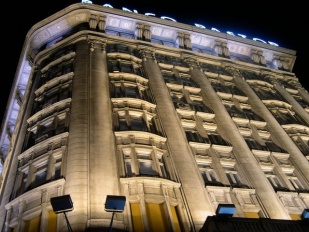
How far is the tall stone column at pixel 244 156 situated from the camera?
24.9 metres

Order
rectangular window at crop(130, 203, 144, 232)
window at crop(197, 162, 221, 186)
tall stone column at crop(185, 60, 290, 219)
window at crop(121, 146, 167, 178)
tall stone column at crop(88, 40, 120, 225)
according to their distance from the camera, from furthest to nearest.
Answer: window at crop(197, 162, 221, 186) → tall stone column at crop(185, 60, 290, 219) → window at crop(121, 146, 167, 178) → tall stone column at crop(88, 40, 120, 225) → rectangular window at crop(130, 203, 144, 232)

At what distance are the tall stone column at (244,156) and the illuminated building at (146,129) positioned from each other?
0.10 meters

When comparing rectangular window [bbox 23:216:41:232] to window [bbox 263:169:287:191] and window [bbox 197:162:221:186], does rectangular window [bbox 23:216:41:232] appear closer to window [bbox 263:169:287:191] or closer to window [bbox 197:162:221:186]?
window [bbox 197:162:221:186]

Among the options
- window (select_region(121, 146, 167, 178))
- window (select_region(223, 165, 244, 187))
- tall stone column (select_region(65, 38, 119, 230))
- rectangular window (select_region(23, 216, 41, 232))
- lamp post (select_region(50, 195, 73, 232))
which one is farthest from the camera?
window (select_region(223, 165, 244, 187))

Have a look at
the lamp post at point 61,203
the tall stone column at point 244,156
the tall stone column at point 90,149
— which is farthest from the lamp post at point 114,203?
the tall stone column at point 244,156

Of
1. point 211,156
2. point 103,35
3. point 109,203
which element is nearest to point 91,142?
point 109,203

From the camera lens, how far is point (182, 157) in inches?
1022

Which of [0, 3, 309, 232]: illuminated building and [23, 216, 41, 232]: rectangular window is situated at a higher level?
[0, 3, 309, 232]: illuminated building

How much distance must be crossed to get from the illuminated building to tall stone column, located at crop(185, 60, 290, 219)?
10cm

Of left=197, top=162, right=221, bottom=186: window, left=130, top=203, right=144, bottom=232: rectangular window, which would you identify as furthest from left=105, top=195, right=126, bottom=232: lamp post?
left=197, top=162, right=221, bottom=186: window

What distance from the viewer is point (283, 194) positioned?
26719 millimetres

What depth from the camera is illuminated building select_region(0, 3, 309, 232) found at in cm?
2144

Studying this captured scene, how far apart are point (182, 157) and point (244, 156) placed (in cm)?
619

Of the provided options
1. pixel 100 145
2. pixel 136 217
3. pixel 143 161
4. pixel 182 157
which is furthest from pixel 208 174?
pixel 100 145
